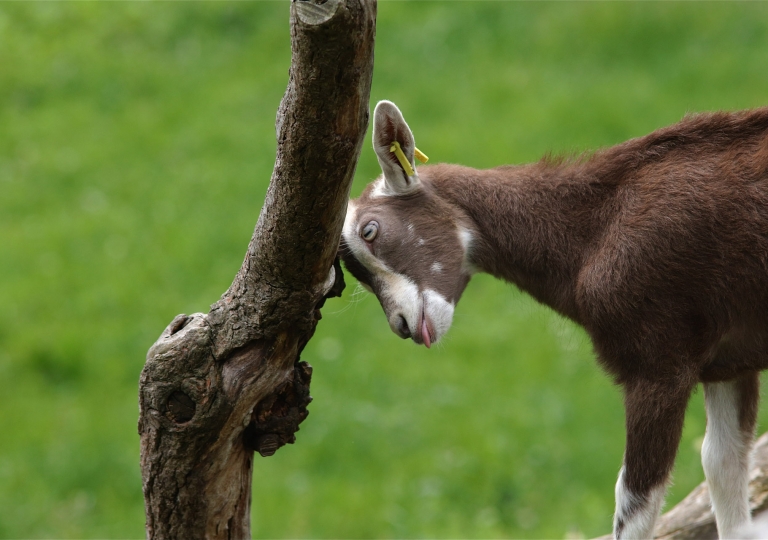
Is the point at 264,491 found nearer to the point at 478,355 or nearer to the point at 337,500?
the point at 337,500

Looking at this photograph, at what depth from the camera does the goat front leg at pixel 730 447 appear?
208 inches

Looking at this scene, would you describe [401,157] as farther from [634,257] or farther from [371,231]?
[634,257]

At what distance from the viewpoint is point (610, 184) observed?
5074 millimetres

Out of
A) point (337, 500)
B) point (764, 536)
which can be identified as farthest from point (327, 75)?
point (337, 500)

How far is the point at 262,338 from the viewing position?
446cm

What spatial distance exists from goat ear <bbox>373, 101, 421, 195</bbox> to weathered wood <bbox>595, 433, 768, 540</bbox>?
2529mm

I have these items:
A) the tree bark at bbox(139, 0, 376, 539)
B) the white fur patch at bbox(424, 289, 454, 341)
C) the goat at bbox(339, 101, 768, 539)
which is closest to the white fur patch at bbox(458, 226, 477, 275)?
the goat at bbox(339, 101, 768, 539)

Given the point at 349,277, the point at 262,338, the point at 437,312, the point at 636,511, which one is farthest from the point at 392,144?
the point at 349,277

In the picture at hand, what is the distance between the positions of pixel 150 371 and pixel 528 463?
5.98 meters

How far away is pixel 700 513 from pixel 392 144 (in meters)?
2.96

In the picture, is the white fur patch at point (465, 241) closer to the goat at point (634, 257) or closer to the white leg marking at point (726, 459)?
the goat at point (634, 257)

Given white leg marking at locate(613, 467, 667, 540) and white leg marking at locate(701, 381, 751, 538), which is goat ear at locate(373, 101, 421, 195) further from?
white leg marking at locate(701, 381, 751, 538)

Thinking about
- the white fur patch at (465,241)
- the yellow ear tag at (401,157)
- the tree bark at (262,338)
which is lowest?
the tree bark at (262,338)

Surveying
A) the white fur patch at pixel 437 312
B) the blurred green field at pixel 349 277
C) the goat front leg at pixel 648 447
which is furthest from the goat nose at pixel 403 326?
the goat front leg at pixel 648 447
